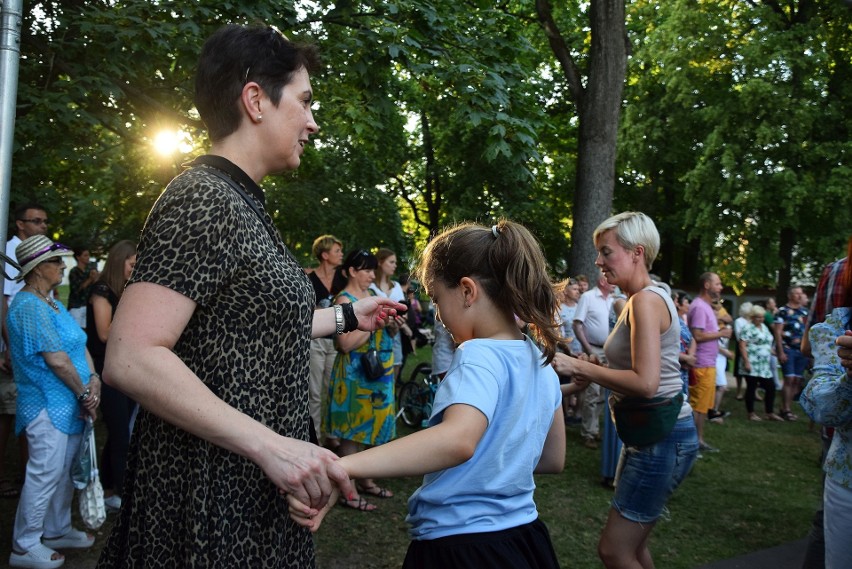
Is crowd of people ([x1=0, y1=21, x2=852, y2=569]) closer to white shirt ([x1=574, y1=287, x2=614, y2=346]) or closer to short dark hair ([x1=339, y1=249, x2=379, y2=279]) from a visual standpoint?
short dark hair ([x1=339, y1=249, x2=379, y2=279])

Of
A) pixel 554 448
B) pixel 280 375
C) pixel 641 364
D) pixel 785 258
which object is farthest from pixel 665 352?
pixel 785 258

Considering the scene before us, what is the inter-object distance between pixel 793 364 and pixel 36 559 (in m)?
10.8

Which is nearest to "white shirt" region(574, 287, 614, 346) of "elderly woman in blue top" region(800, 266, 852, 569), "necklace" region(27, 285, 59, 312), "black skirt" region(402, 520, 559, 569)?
"necklace" region(27, 285, 59, 312)

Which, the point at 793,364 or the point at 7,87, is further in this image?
the point at 793,364

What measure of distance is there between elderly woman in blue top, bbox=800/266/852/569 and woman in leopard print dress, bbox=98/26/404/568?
1653mm

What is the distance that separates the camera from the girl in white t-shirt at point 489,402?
1.94 meters

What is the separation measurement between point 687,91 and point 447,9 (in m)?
16.9

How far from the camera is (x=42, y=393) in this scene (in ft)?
15.0

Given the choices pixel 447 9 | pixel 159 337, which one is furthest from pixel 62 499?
pixel 447 9

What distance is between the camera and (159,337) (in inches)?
63.9

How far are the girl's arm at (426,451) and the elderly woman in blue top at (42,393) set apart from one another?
3488 mm

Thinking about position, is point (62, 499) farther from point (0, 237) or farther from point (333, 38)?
point (333, 38)

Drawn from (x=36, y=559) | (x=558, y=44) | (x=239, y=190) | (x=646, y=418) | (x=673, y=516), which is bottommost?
(x=673, y=516)

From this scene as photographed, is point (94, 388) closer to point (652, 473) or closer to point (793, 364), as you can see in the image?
point (652, 473)
